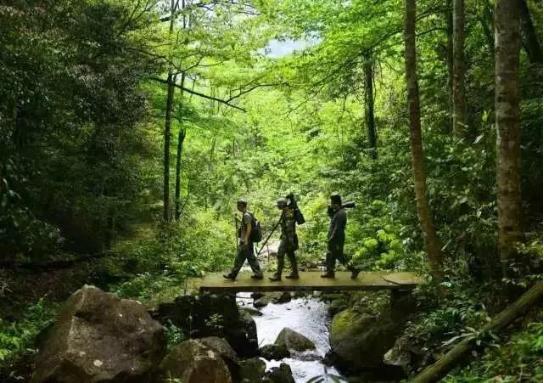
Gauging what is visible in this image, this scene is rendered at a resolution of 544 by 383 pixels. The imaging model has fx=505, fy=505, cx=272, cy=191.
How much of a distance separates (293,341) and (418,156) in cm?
525

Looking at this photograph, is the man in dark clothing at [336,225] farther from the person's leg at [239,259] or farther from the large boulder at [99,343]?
the large boulder at [99,343]

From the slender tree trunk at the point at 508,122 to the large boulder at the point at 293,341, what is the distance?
6.11m

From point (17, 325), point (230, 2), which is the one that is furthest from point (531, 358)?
point (230, 2)

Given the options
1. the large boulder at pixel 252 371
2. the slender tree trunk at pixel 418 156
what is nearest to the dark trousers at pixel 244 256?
the large boulder at pixel 252 371

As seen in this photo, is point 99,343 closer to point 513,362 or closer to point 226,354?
point 226,354

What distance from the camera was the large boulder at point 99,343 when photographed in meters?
6.68

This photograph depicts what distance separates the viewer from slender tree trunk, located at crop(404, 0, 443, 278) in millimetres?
8953

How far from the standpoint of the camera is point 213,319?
10672mm

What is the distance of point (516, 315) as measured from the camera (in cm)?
606

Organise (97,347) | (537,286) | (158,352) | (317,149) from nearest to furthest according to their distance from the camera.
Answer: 1. (537,286)
2. (97,347)
3. (158,352)
4. (317,149)

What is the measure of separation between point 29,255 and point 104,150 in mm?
3206

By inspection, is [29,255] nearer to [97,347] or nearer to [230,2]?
[97,347]

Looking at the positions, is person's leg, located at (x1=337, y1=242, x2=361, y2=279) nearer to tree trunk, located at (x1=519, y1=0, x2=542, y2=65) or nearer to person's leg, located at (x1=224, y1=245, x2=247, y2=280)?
person's leg, located at (x1=224, y1=245, x2=247, y2=280)

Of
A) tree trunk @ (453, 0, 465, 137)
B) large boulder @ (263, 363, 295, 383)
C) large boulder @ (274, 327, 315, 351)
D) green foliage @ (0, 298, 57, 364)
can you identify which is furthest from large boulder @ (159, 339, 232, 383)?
tree trunk @ (453, 0, 465, 137)
